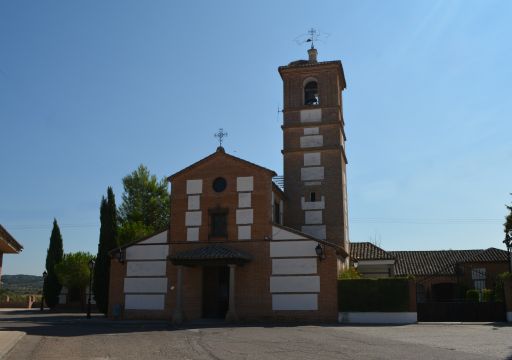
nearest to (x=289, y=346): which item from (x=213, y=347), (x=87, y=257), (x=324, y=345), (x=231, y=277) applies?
(x=324, y=345)

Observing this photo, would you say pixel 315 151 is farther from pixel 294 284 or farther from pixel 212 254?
pixel 212 254

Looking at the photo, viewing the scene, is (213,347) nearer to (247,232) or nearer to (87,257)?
(247,232)

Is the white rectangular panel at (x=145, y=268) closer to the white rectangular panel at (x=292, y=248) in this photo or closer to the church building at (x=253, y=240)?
the church building at (x=253, y=240)

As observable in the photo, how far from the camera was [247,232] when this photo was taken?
1016 inches

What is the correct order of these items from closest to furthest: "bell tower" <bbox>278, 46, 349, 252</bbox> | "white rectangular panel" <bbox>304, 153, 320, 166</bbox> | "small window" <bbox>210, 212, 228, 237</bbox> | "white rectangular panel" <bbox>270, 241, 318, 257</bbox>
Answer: "white rectangular panel" <bbox>270, 241, 318, 257</bbox> < "small window" <bbox>210, 212, 228, 237</bbox> < "bell tower" <bbox>278, 46, 349, 252</bbox> < "white rectangular panel" <bbox>304, 153, 320, 166</bbox>

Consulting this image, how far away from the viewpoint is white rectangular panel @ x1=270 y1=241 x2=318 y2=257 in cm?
2452

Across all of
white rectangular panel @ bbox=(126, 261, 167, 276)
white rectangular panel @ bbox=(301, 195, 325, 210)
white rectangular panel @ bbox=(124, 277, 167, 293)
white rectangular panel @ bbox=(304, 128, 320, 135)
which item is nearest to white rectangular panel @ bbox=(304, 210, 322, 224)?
white rectangular panel @ bbox=(301, 195, 325, 210)

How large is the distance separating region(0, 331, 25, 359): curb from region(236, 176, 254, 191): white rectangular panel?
12483mm

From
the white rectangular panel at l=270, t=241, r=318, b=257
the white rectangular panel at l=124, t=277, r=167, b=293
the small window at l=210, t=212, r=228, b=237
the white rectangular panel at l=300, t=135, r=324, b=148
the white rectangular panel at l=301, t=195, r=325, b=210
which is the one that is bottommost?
the white rectangular panel at l=124, t=277, r=167, b=293

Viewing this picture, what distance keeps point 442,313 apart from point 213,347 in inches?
576

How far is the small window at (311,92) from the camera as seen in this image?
31.7 metres

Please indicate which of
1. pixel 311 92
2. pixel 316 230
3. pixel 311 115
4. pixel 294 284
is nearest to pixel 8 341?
pixel 294 284

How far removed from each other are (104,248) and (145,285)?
7213mm

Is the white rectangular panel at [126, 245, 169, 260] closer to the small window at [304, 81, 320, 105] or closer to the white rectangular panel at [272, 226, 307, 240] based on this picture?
the white rectangular panel at [272, 226, 307, 240]
